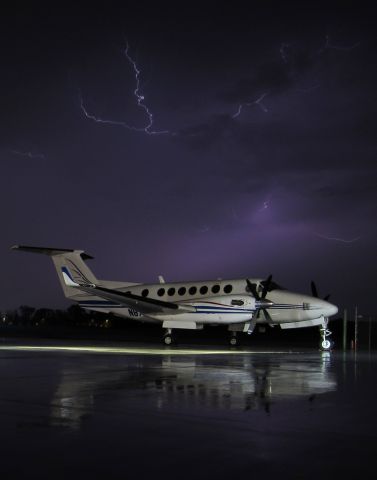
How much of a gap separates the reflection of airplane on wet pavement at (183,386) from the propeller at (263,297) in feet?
38.5

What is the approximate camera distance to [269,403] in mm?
9734

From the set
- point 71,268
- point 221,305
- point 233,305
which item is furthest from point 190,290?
point 71,268

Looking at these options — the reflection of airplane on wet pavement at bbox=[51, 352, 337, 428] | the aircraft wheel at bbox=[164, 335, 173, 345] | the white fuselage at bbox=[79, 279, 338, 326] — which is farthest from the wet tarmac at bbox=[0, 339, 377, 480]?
the aircraft wheel at bbox=[164, 335, 173, 345]

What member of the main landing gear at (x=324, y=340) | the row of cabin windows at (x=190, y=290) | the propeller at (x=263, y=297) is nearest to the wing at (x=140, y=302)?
the row of cabin windows at (x=190, y=290)

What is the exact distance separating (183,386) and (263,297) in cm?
1845

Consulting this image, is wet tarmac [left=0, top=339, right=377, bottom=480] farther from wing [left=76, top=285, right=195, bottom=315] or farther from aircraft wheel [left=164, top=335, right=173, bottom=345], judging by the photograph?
aircraft wheel [left=164, top=335, right=173, bottom=345]

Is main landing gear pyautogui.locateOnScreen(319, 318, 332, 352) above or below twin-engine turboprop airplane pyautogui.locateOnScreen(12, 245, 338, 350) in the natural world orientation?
below

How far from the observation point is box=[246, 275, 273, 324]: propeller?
2988cm

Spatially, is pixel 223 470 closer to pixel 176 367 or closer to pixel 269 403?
pixel 269 403

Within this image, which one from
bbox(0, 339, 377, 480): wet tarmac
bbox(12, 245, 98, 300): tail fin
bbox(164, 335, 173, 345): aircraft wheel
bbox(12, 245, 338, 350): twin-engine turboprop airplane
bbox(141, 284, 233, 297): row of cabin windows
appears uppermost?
bbox(12, 245, 98, 300): tail fin

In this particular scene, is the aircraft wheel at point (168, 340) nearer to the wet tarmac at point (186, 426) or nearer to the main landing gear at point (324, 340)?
the main landing gear at point (324, 340)

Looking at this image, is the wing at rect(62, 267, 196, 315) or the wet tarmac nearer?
the wet tarmac

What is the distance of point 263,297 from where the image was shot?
30.1m

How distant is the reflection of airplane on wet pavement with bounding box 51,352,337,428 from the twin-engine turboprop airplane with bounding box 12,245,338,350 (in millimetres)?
11815
